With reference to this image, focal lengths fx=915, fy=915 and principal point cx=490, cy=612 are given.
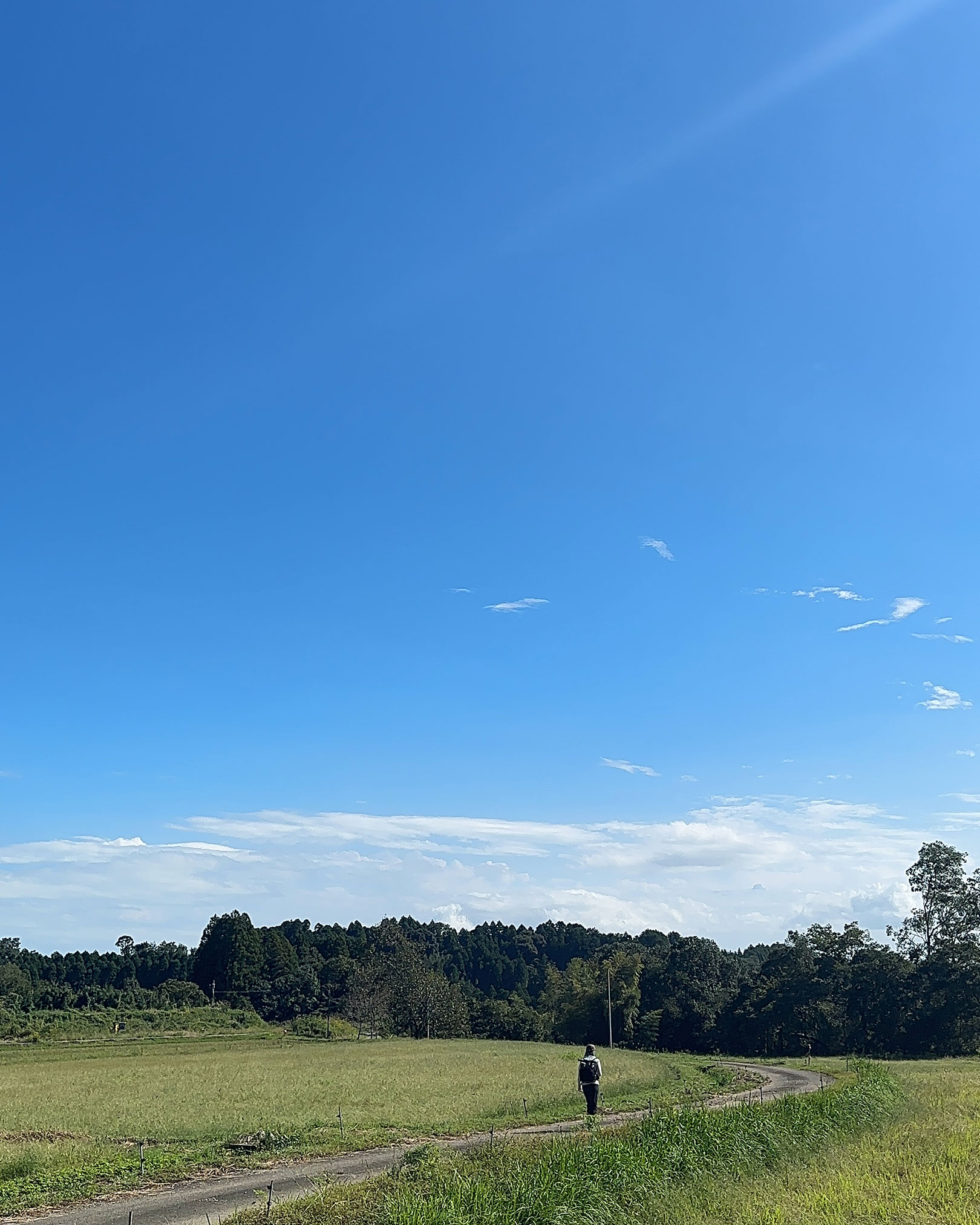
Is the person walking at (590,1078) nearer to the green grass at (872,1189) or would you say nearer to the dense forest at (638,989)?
the green grass at (872,1189)

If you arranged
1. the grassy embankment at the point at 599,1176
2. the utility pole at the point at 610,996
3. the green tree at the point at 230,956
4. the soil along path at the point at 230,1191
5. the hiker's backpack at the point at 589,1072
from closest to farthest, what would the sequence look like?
the grassy embankment at the point at 599,1176 < the soil along path at the point at 230,1191 < the hiker's backpack at the point at 589,1072 < the utility pole at the point at 610,996 < the green tree at the point at 230,956

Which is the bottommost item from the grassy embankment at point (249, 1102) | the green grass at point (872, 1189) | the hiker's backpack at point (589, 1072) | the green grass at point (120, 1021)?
the green grass at point (120, 1021)

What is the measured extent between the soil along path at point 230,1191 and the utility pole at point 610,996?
7288 centimetres

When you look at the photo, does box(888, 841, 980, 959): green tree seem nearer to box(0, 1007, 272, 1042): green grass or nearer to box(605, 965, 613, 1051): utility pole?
box(605, 965, 613, 1051): utility pole

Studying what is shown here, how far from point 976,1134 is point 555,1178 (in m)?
12.2

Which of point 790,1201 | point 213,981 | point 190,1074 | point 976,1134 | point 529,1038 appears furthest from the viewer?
point 213,981

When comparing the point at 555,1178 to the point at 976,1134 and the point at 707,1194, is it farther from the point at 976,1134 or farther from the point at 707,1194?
the point at 976,1134

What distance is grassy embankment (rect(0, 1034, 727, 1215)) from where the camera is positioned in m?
20.8

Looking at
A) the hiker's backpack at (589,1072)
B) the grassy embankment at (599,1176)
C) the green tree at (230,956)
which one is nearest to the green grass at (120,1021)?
the green tree at (230,956)

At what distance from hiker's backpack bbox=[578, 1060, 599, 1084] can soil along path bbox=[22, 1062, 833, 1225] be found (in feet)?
4.50

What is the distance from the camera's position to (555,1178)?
14.9 meters

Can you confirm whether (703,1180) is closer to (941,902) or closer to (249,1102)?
(249,1102)

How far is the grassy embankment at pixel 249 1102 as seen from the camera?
20.8 meters

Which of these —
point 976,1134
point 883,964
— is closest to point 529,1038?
point 883,964
